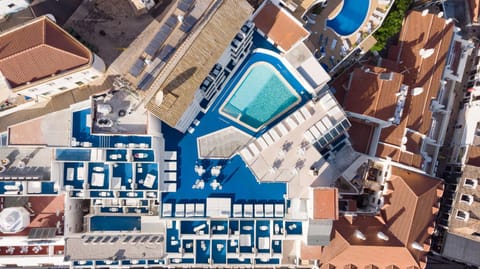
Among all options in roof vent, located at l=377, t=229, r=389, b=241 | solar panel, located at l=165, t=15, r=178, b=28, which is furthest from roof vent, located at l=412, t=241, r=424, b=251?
solar panel, located at l=165, t=15, r=178, b=28

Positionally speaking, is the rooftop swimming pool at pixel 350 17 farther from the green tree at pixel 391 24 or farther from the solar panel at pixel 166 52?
the solar panel at pixel 166 52

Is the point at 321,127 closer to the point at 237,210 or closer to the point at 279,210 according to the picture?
the point at 279,210

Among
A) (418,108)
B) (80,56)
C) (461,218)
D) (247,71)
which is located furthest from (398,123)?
(80,56)

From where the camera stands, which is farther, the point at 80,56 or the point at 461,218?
the point at 461,218

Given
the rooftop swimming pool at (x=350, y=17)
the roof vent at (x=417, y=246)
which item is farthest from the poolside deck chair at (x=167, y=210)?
the rooftop swimming pool at (x=350, y=17)

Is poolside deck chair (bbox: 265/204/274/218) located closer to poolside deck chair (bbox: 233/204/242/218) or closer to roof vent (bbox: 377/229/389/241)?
poolside deck chair (bbox: 233/204/242/218)

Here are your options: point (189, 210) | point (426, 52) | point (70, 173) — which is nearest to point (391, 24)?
point (426, 52)

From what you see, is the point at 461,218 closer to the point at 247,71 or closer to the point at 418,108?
the point at 418,108
